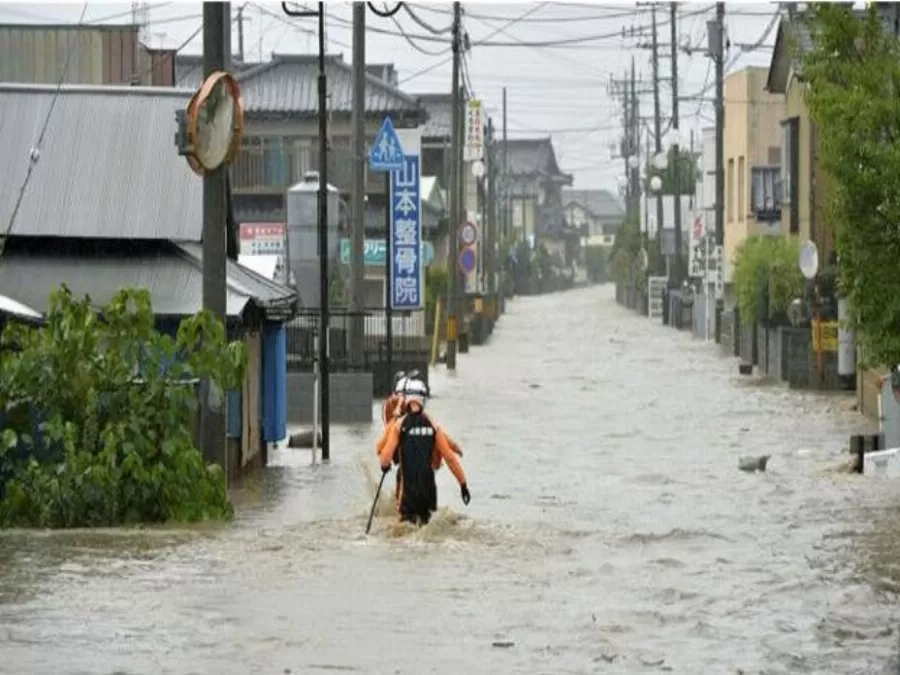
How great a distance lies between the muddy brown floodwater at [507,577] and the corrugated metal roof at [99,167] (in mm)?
3293

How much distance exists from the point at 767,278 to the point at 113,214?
28952 millimetres

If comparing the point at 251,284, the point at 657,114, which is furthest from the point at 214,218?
the point at 657,114

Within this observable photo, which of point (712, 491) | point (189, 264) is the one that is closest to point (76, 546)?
point (189, 264)

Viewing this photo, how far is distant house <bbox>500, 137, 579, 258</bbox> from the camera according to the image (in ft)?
560

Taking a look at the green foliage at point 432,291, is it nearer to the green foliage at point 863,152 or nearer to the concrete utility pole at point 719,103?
the concrete utility pole at point 719,103

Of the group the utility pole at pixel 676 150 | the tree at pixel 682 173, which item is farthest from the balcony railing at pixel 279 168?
the tree at pixel 682 173

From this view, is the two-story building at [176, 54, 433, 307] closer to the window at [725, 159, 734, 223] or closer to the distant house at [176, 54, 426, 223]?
the distant house at [176, 54, 426, 223]

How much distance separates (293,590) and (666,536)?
17.7ft

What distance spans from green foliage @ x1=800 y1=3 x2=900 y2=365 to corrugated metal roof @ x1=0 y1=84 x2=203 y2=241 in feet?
23.8

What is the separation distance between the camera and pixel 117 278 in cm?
2442

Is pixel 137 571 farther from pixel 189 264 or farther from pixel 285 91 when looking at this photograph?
pixel 285 91

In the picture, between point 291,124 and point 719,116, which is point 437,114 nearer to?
point 291,124

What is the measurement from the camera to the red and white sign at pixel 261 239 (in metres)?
47.7

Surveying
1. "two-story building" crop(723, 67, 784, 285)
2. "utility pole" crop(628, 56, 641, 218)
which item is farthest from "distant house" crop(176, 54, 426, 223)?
"utility pole" crop(628, 56, 641, 218)
